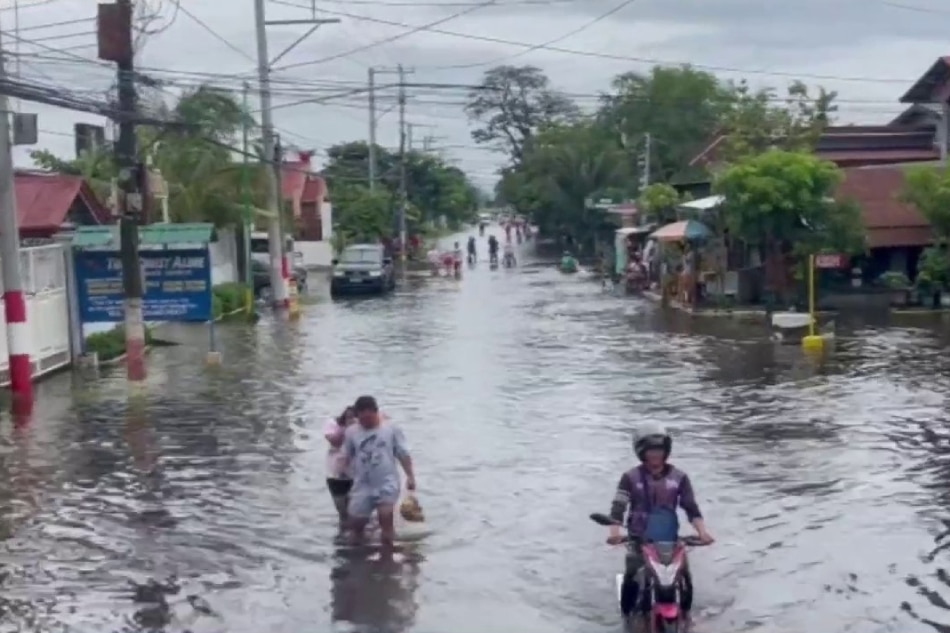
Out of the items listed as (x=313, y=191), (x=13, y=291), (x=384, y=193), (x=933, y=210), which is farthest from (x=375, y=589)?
(x=384, y=193)

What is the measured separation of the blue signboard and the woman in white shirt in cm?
1634

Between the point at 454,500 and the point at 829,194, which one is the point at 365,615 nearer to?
the point at 454,500

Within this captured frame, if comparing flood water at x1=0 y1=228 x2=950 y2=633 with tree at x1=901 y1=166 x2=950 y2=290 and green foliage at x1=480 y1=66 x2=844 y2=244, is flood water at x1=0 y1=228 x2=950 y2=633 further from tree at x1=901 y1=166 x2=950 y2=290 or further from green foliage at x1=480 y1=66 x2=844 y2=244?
green foliage at x1=480 y1=66 x2=844 y2=244

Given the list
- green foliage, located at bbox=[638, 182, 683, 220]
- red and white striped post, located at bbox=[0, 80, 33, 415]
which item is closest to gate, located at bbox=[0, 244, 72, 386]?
red and white striped post, located at bbox=[0, 80, 33, 415]

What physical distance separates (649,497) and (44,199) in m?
22.3

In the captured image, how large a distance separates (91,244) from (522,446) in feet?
43.8

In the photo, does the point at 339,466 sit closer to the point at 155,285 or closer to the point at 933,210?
the point at 155,285

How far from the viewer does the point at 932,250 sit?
4266 centimetres

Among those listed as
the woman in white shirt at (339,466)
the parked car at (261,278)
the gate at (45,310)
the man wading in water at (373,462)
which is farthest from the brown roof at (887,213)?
the man wading in water at (373,462)

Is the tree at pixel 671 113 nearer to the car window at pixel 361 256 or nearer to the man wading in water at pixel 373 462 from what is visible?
the car window at pixel 361 256

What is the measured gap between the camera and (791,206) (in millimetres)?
41375

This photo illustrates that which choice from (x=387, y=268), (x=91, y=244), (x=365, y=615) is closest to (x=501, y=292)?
(x=387, y=268)

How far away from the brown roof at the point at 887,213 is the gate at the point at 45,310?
69.2ft

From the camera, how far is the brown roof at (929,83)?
53.2m
